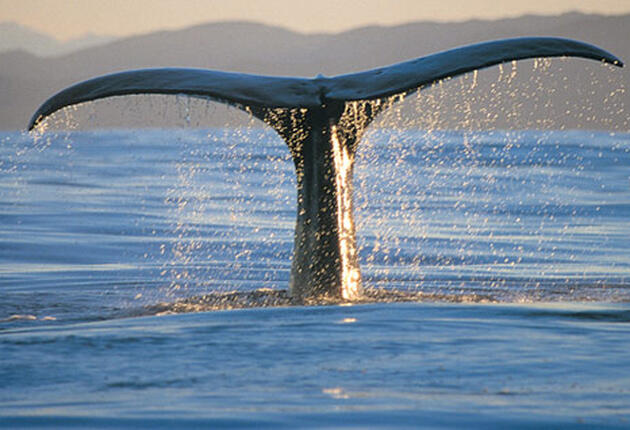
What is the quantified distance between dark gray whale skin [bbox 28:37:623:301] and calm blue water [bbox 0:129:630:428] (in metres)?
0.54

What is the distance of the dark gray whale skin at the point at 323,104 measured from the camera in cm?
888

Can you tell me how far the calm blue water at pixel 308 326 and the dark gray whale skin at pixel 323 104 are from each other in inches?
21.5

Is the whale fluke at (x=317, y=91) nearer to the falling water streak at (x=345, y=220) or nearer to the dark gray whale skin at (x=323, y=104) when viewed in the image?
the dark gray whale skin at (x=323, y=104)

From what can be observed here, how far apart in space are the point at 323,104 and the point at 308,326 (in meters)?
1.99

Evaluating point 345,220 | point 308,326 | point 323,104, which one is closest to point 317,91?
point 323,104

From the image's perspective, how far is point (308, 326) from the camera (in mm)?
8109

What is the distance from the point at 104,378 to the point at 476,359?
7.01 feet

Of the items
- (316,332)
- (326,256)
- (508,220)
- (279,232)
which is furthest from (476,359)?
(508,220)

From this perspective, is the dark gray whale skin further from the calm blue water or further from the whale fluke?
the calm blue water

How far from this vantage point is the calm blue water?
582 centimetres

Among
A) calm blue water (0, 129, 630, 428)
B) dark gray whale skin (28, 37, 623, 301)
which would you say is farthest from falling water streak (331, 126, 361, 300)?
calm blue water (0, 129, 630, 428)

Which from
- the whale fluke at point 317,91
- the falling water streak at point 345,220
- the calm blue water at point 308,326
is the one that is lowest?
the calm blue water at point 308,326

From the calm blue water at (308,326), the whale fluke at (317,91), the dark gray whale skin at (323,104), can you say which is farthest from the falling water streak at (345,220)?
the whale fluke at (317,91)

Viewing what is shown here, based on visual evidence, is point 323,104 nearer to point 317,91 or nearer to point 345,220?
point 317,91
